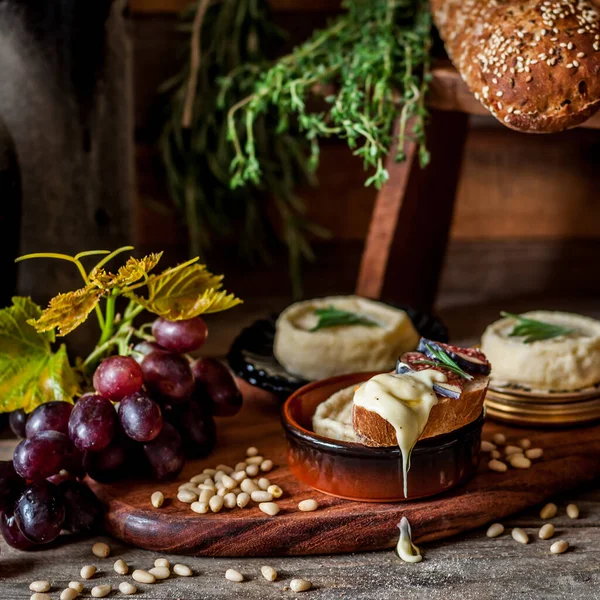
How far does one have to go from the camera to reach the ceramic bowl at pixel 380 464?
1.04 metres

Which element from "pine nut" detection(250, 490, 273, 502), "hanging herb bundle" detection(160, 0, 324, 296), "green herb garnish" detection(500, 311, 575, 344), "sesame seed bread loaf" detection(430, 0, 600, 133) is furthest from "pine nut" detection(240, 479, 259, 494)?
"hanging herb bundle" detection(160, 0, 324, 296)

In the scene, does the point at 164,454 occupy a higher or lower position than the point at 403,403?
lower

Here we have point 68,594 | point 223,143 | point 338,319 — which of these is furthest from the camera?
point 223,143

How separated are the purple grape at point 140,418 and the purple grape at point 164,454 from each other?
0.02m

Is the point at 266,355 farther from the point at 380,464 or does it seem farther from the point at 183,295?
the point at 380,464

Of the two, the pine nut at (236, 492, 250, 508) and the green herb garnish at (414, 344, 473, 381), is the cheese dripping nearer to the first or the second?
the green herb garnish at (414, 344, 473, 381)

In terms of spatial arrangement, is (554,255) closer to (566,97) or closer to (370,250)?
(370,250)

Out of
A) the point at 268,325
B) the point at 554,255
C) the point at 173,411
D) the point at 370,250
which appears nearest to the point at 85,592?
the point at 173,411

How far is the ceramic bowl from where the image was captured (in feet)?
3.42

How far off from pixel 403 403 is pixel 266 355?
18.7 inches

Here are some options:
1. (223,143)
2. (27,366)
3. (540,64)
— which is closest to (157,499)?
(27,366)

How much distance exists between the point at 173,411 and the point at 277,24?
3.52 feet

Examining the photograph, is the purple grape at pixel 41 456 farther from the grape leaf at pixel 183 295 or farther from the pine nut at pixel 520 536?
the pine nut at pixel 520 536

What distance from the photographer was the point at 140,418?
1067 millimetres
